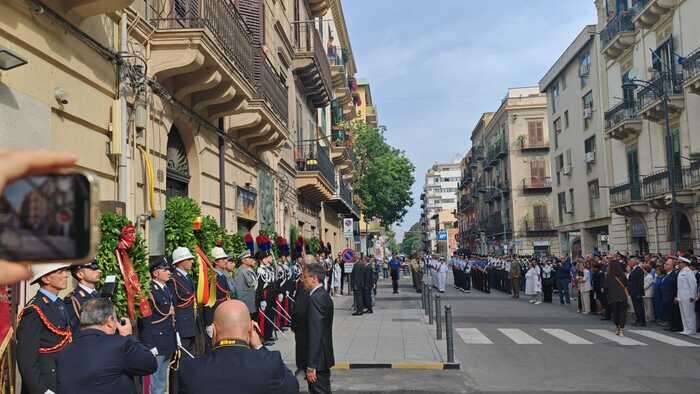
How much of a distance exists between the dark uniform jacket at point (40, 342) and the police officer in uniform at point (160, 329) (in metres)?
2.13

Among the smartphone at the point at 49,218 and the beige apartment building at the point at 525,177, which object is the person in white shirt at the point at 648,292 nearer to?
the smartphone at the point at 49,218

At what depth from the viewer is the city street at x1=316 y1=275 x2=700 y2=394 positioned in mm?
9281

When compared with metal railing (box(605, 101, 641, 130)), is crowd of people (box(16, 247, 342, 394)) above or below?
below

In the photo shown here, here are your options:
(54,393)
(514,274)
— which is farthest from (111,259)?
(514,274)

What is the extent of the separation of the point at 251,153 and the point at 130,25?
25.7ft

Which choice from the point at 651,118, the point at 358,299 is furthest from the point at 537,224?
the point at 358,299

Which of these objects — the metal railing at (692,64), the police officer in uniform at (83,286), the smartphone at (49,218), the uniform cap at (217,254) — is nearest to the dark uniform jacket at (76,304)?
A: the police officer in uniform at (83,286)

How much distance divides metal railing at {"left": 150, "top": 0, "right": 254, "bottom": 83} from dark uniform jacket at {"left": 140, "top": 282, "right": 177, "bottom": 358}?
4.74m

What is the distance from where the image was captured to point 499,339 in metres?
14.5

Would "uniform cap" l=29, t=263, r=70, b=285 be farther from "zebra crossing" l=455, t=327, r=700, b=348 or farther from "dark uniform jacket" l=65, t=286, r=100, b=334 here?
"zebra crossing" l=455, t=327, r=700, b=348

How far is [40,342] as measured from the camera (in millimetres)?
5090

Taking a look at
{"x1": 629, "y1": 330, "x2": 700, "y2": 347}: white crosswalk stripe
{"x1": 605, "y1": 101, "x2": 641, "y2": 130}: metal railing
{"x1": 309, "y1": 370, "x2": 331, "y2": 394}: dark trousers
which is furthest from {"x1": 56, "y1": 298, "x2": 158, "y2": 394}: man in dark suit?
{"x1": 605, "y1": 101, "x2": 641, "y2": 130}: metal railing

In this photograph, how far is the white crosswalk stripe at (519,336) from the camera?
14.0 meters

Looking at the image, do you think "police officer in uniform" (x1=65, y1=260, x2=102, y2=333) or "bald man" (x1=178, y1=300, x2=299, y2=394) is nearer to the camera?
"bald man" (x1=178, y1=300, x2=299, y2=394)
